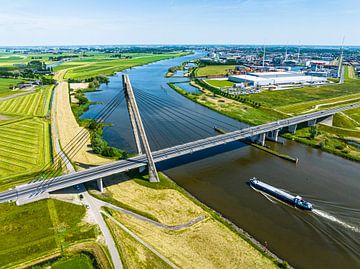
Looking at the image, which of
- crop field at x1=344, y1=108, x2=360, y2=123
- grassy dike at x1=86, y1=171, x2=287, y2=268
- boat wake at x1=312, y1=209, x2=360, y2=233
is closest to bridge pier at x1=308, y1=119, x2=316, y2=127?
Result: crop field at x1=344, y1=108, x2=360, y2=123

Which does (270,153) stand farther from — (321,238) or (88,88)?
(88,88)

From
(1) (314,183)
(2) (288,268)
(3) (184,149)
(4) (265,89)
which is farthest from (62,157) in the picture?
(4) (265,89)

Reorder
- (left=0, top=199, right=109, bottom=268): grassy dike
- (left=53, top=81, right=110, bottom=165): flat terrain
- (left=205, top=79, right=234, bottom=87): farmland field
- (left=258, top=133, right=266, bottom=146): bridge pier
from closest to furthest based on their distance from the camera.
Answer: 1. (left=0, top=199, right=109, bottom=268): grassy dike
2. (left=53, top=81, right=110, bottom=165): flat terrain
3. (left=258, top=133, right=266, bottom=146): bridge pier
4. (left=205, top=79, right=234, bottom=87): farmland field

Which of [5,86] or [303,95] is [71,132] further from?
[303,95]

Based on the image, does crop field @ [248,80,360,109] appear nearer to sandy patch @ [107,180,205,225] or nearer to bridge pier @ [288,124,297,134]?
bridge pier @ [288,124,297,134]

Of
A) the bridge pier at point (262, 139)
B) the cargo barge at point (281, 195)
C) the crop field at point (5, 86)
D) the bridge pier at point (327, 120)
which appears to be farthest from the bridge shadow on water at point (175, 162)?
the crop field at point (5, 86)

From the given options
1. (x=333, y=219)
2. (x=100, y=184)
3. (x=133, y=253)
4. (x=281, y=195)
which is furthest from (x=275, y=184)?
(x=100, y=184)

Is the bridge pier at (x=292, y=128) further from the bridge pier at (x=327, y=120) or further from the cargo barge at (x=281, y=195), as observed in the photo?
the cargo barge at (x=281, y=195)
